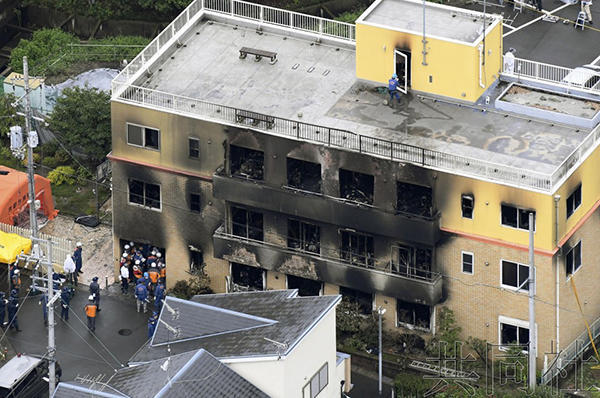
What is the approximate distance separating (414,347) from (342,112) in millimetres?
11841

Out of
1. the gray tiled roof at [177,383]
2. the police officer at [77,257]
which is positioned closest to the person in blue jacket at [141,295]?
the police officer at [77,257]

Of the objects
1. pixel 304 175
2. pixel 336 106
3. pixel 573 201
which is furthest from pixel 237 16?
pixel 573 201

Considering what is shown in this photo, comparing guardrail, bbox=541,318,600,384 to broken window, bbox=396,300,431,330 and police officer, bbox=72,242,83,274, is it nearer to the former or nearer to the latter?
broken window, bbox=396,300,431,330

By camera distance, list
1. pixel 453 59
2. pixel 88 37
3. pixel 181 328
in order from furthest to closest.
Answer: pixel 88 37 < pixel 453 59 < pixel 181 328

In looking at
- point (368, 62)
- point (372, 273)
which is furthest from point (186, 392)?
point (368, 62)

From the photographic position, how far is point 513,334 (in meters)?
102

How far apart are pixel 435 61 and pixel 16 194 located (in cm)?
2396

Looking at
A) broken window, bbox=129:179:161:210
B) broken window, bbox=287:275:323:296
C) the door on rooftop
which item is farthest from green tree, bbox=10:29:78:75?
the door on rooftop

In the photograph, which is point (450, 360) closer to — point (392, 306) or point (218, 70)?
point (392, 306)

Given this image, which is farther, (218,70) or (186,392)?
(218,70)

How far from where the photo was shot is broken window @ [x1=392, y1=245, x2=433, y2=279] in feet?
336

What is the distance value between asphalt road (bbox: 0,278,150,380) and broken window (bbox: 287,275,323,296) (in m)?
7.44

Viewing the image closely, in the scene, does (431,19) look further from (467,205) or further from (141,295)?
(141,295)

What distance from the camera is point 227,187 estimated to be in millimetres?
104812
